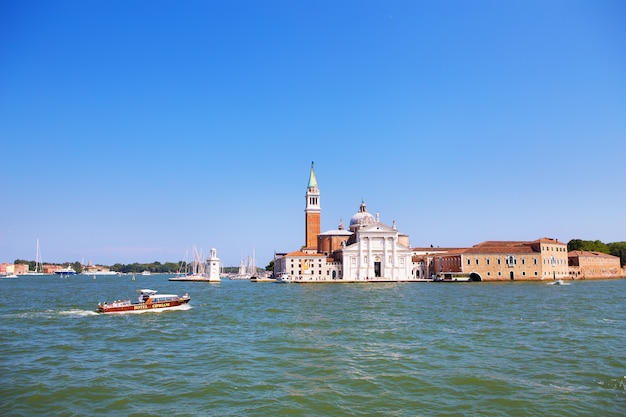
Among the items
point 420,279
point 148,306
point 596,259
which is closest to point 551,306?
point 148,306

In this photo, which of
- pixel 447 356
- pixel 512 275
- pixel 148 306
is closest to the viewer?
pixel 447 356

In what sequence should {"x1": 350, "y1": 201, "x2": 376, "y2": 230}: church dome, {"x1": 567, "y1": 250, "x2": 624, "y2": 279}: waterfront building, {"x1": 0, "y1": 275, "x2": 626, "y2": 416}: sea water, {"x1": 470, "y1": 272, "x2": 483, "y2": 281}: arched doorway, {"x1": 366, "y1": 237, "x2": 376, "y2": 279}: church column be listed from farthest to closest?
{"x1": 350, "y1": 201, "x2": 376, "y2": 230}: church dome, {"x1": 366, "y1": 237, "x2": 376, "y2": 279}: church column, {"x1": 567, "y1": 250, "x2": 624, "y2": 279}: waterfront building, {"x1": 470, "y1": 272, "x2": 483, "y2": 281}: arched doorway, {"x1": 0, "y1": 275, "x2": 626, "y2": 416}: sea water

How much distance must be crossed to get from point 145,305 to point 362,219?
68482 millimetres

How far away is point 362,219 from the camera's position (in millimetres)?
94062

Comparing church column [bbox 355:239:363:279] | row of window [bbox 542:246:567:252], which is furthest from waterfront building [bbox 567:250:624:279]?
church column [bbox 355:239:363:279]

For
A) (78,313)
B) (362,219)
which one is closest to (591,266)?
(362,219)

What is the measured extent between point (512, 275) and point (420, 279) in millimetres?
14568

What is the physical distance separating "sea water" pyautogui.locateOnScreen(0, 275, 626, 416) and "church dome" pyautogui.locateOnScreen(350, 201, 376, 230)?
68.9 m

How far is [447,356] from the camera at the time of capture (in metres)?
15.0

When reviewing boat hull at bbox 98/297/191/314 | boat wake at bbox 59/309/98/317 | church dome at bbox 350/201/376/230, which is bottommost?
boat wake at bbox 59/309/98/317

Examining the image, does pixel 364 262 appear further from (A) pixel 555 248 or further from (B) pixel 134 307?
(B) pixel 134 307

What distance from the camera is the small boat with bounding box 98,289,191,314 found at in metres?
27.8

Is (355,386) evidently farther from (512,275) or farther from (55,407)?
(512,275)

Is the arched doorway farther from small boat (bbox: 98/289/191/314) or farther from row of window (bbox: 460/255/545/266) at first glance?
small boat (bbox: 98/289/191/314)
